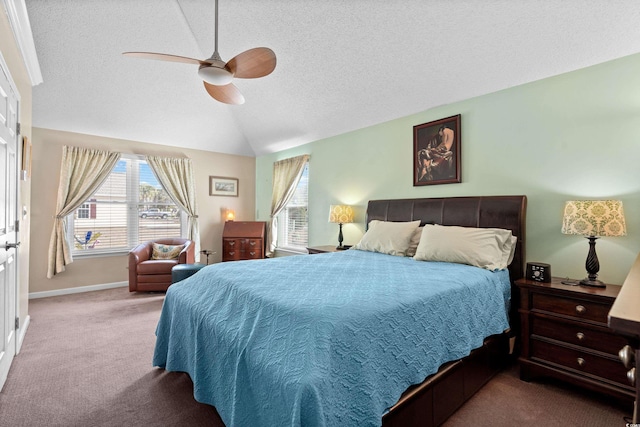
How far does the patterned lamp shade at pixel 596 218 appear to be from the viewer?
2082 mm

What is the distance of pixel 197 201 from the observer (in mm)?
5875

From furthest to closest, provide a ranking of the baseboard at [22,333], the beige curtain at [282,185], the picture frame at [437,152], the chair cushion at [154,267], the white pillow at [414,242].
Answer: the beige curtain at [282,185] < the chair cushion at [154,267] < the picture frame at [437,152] < the white pillow at [414,242] < the baseboard at [22,333]

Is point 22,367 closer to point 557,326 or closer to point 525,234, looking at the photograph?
point 557,326

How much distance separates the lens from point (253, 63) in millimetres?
2521

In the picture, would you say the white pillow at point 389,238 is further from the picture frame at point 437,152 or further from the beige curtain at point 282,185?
the beige curtain at point 282,185

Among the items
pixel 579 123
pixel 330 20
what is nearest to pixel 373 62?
pixel 330 20

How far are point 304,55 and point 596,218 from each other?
127 inches

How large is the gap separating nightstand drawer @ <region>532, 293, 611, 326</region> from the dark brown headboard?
49 centimetres

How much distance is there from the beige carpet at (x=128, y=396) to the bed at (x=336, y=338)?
157mm

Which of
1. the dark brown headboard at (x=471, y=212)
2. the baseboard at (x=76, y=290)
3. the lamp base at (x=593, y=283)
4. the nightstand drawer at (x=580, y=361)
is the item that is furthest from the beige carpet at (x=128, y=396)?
the baseboard at (x=76, y=290)

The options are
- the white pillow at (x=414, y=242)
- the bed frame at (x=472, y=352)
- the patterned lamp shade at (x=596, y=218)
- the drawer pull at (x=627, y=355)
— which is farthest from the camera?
the white pillow at (x=414, y=242)

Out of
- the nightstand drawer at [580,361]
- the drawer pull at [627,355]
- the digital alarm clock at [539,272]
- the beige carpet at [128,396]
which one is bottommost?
the beige carpet at [128,396]

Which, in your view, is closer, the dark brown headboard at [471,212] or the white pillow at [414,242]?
the dark brown headboard at [471,212]

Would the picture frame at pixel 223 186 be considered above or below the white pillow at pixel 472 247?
above
